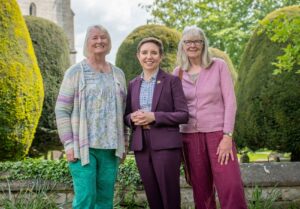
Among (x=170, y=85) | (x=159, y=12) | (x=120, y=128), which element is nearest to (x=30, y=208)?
(x=120, y=128)

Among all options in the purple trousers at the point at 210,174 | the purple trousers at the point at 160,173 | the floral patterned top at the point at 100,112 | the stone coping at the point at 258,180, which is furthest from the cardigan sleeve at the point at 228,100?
the stone coping at the point at 258,180

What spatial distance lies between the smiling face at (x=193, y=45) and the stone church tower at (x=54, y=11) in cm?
1898

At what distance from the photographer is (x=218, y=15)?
2400cm

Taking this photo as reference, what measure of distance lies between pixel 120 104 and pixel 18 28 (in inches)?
152

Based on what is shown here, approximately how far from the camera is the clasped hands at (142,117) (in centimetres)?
363

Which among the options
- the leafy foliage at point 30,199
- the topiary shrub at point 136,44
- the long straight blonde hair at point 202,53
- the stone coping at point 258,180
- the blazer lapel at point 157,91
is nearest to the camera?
the blazer lapel at point 157,91

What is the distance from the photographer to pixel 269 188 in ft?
19.0

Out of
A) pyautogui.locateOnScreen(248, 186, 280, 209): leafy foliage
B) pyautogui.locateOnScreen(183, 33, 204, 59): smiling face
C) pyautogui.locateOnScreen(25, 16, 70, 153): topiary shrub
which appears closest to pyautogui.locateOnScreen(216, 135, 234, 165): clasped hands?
pyautogui.locateOnScreen(183, 33, 204, 59): smiling face

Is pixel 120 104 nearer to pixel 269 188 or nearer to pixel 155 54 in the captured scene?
pixel 155 54

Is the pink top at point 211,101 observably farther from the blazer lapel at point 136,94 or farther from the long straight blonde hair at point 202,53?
the blazer lapel at point 136,94

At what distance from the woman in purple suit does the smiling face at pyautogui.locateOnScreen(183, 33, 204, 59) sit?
9.2 inches

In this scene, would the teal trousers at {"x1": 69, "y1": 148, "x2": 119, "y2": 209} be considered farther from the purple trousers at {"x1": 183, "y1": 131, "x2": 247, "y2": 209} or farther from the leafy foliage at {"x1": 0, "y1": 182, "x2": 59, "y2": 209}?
the leafy foliage at {"x1": 0, "y1": 182, "x2": 59, "y2": 209}

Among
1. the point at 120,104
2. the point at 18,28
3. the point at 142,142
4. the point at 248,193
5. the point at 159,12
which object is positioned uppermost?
the point at 159,12

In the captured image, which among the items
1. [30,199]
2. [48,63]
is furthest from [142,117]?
[48,63]
